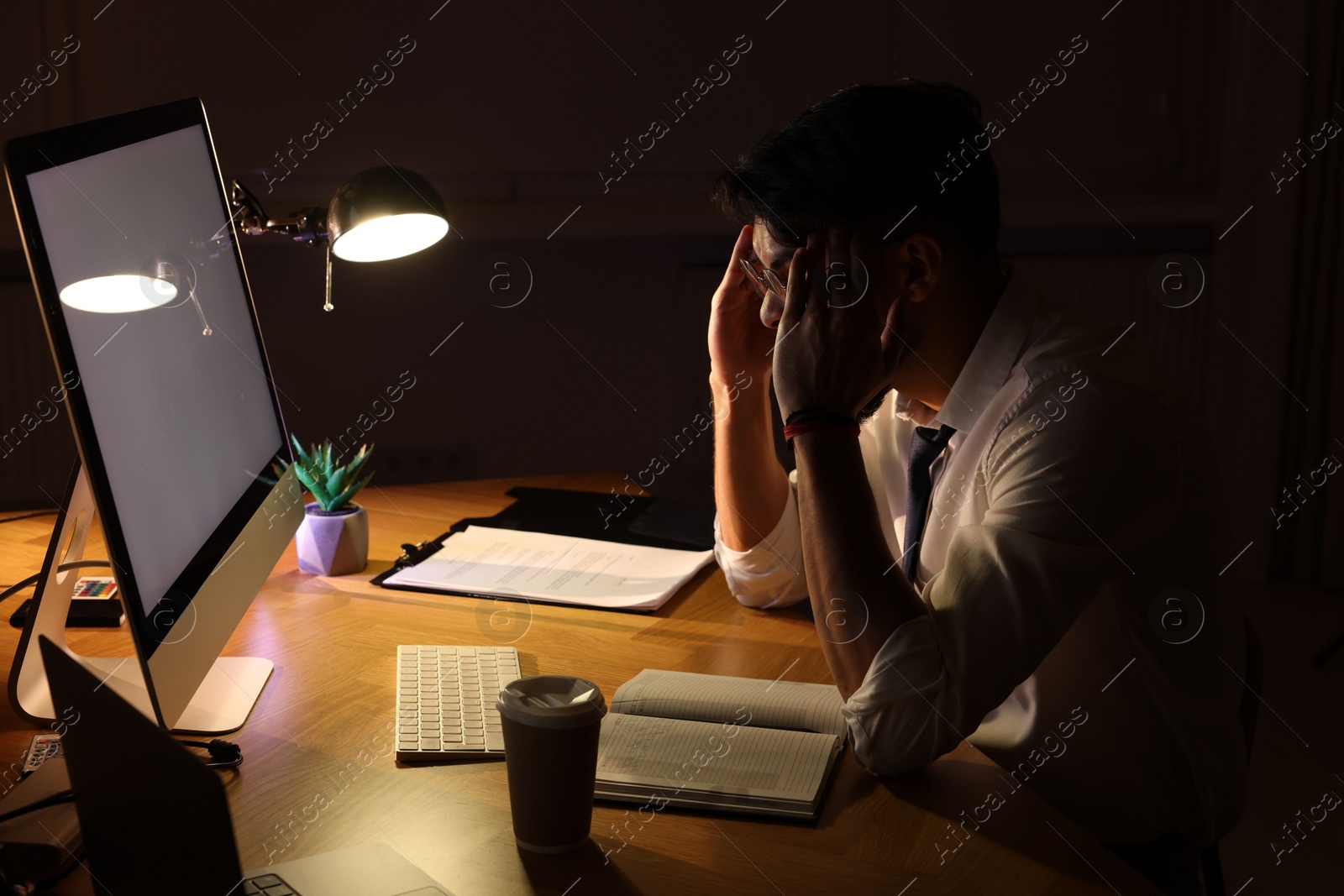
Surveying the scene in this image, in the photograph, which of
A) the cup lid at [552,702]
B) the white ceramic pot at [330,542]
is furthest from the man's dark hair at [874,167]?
the white ceramic pot at [330,542]

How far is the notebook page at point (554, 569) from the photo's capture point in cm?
141

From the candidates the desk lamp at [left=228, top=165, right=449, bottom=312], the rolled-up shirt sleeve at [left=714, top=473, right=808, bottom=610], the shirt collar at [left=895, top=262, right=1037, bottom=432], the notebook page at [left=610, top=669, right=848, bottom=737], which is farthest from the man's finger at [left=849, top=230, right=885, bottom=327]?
the desk lamp at [left=228, top=165, right=449, bottom=312]

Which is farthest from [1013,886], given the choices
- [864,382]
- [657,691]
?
[864,382]

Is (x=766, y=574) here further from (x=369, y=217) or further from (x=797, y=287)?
(x=369, y=217)

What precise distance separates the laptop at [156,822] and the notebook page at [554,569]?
24.6 inches

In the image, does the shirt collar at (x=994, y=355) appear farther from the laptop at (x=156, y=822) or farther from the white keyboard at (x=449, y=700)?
the laptop at (x=156, y=822)

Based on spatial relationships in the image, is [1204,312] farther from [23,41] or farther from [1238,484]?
[23,41]

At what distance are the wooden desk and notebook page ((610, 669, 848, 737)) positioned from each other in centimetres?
5

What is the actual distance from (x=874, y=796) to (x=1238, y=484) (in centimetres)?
294

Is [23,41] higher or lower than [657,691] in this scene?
higher

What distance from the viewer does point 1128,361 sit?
113 cm

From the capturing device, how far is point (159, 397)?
0.93 m

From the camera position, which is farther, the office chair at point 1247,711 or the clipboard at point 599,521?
the clipboard at point 599,521

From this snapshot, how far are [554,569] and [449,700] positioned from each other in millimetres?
437
